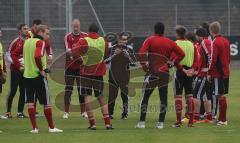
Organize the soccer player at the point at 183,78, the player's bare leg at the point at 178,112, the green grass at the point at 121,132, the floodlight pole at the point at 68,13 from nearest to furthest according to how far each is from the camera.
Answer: the green grass at the point at 121,132 < the player's bare leg at the point at 178,112 < the soccer player at the point at 183,78 < the floodlight pole at the point at 68,13

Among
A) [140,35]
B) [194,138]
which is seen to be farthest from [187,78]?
[140,35]

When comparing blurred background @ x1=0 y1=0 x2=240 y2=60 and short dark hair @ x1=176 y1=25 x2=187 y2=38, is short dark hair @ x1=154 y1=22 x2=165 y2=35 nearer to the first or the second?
short dark hair @ x1=176 y1=25 x2=187 y2=38

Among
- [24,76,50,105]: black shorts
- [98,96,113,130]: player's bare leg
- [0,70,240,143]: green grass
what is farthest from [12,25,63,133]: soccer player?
[98,96,113,130]: player's bare leg

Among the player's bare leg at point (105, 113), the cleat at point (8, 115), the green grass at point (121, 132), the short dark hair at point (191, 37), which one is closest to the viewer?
the green grass at point (121, 132)

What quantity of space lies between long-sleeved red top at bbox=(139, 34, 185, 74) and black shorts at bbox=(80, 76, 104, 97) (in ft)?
3.33

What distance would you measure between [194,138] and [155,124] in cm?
277

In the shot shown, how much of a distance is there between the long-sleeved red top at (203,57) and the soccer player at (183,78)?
306mm

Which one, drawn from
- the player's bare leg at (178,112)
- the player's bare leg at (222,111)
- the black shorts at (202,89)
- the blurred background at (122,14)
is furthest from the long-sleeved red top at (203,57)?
the blurred background at (122,14)

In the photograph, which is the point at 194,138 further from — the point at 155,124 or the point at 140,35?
the point at 140,35

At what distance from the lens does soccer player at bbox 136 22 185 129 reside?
1448cm

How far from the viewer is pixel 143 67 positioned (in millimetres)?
14844

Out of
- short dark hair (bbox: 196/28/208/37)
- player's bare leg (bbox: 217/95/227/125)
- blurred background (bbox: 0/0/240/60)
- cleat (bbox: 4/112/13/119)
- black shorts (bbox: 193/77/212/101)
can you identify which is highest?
blurred background (bbox: 0/0/240/60)

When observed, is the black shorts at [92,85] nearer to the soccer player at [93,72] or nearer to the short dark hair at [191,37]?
the soccer player at [93,72]

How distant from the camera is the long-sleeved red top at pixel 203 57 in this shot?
51.6ft
